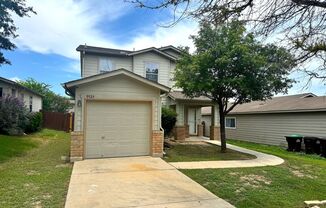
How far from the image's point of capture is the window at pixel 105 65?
17.9m

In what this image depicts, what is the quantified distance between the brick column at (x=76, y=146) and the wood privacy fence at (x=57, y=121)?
1511 cm

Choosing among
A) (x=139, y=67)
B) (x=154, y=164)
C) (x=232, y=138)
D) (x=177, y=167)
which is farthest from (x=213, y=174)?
(x=232, y=138)

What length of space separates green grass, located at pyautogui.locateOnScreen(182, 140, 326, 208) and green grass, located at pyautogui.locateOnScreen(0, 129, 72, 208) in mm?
3812

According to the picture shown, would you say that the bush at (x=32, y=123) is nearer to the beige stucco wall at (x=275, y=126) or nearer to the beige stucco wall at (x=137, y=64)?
the beige stucco wall at (x=137, y=64)

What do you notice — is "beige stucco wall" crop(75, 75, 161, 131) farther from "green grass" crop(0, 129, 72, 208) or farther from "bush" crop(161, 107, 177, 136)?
"bush" crop(161, 107, 177, 136)

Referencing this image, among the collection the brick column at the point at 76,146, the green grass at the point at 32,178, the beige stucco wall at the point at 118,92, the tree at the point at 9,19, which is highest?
the tree at the point at 9,19

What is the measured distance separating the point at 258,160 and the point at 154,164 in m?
4.86

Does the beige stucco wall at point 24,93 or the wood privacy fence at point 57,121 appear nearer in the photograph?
the beige stucco wall at point 24,93

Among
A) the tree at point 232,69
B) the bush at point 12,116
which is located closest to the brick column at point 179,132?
the tree at point 232,69

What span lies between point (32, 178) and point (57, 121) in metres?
19.4

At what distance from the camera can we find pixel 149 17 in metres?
4.89

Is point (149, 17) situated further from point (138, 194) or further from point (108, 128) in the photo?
point (108, 128)

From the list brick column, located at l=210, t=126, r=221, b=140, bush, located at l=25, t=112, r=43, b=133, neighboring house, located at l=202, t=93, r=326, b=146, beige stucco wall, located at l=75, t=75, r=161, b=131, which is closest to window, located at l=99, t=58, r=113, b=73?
bush, located at l=25, t=112, r=43, b=133

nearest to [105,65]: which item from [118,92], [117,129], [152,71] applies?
[152,71]
